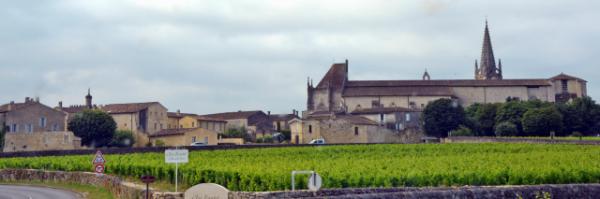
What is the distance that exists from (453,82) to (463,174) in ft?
367

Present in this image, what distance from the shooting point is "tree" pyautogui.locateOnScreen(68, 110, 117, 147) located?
288ft

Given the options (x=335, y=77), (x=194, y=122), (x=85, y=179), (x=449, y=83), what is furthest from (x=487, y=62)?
(x=85, y=179)

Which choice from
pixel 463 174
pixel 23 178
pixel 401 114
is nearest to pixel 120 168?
pixel 23 178

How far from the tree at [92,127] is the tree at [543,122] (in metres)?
53.9

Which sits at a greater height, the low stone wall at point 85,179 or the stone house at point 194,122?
the stone house at point 194,122

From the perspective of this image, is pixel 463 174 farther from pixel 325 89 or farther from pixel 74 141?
pixel 325 89

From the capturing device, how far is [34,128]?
84062 millimetres

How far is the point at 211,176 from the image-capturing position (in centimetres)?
3269

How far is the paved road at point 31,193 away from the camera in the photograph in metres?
30.6

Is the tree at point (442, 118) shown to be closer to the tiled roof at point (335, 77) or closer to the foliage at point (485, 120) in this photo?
the foliage at point (485, 120)

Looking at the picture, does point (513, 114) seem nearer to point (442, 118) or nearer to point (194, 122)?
point (442, 118)

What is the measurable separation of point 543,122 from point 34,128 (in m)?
63.0

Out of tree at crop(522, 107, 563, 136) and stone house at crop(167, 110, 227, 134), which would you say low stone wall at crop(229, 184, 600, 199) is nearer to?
tree at crop(522, 107, 563, 136)

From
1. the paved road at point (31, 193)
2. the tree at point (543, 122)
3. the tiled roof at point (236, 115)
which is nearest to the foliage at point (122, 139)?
the tiled roof at point (236, 115)
